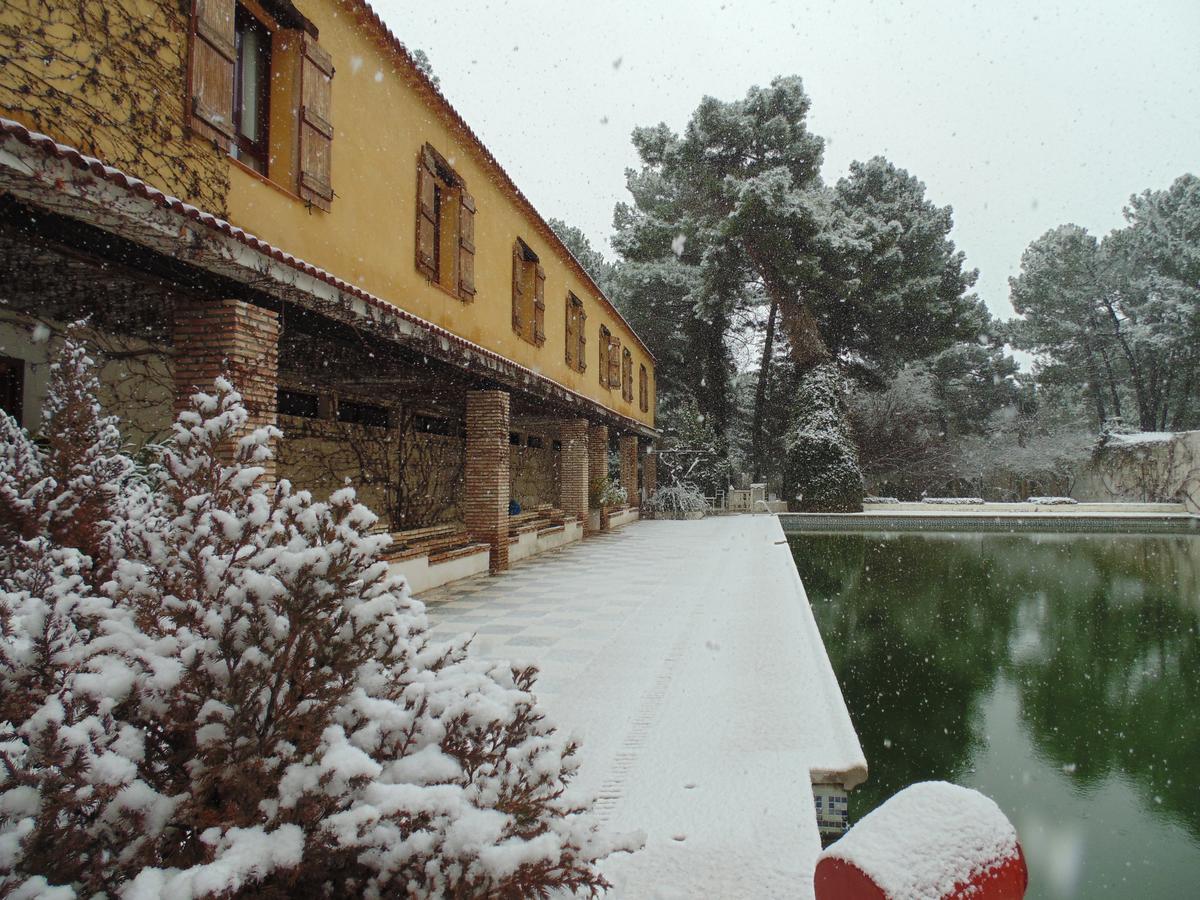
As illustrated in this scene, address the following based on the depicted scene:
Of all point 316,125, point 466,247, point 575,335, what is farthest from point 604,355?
point 316,125

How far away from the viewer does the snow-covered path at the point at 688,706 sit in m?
2.77

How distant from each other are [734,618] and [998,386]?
118 ft

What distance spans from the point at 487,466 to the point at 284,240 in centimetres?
478

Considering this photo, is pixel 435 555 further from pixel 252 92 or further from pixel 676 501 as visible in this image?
pixel 676 501

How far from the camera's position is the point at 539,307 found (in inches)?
500

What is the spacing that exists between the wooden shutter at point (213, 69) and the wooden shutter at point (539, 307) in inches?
297

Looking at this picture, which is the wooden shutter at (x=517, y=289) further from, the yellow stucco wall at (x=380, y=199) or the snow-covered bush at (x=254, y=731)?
the snow-covered bush at (x=254, y=731)

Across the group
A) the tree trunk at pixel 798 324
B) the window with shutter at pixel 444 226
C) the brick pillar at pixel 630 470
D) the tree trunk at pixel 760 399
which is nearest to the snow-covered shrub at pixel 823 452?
the tree trunk at pixel 798 324

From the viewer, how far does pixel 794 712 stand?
14.3ft

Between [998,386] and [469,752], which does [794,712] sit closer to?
[469,752]

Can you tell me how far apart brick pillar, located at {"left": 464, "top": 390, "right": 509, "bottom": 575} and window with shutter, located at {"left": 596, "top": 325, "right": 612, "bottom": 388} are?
307 inches

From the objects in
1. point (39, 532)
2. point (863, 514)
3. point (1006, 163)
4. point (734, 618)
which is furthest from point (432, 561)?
point (1006, 163)

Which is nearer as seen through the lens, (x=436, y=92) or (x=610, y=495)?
(x=436, y=92)

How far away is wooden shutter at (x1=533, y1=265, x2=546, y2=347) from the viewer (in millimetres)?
12602
